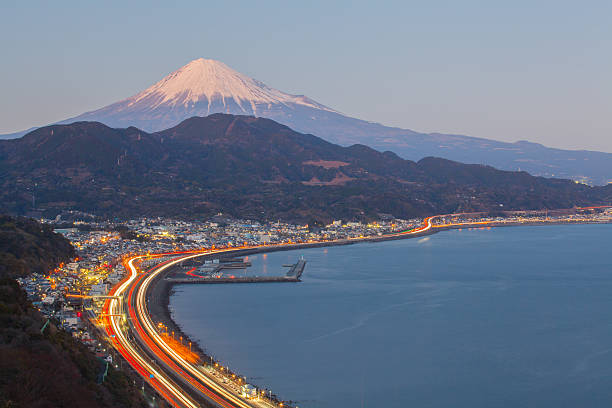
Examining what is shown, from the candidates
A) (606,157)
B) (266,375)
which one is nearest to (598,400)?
(266,375)

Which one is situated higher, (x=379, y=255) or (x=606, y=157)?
(x=606, y=157)

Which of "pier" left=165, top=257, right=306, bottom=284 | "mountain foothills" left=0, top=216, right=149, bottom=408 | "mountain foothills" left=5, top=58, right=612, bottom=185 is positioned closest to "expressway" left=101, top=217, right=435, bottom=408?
"mountain foothills" left=0, top=216, right=149, bottom=408

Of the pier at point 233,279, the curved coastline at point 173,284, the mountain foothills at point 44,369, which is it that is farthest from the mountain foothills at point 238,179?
the mountain foothills at point 44,369

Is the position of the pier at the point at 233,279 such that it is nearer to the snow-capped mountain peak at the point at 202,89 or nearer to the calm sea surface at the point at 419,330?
the calm sea surface at the point at 419,330

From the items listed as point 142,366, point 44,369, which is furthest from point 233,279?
point 44,369

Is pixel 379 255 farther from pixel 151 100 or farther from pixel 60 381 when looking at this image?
pixel 151 100

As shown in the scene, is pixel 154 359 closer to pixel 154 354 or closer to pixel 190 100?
pixel 154 354
